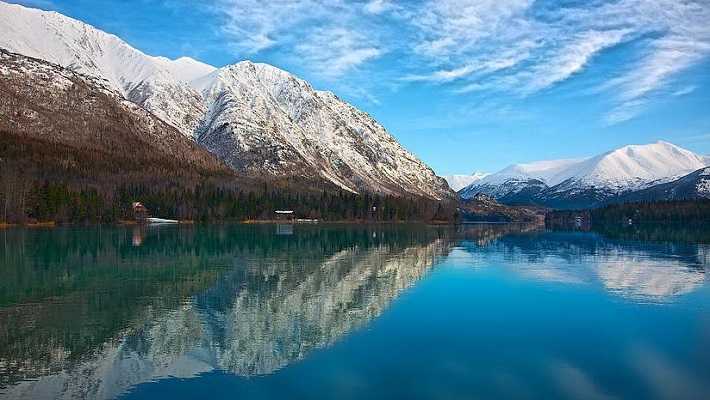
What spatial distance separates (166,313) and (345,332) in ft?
37.6

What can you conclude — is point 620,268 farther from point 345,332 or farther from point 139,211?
point 139,211

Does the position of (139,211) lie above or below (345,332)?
above

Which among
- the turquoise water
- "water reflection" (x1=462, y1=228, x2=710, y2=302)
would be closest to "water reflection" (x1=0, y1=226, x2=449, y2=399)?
the turquoise water

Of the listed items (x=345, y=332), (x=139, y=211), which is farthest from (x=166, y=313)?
(x=139, y=211)

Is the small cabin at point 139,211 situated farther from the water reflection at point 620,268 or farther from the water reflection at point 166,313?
the water reflection at point 620,268

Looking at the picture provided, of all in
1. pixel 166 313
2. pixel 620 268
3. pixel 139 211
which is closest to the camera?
pixel 166 313

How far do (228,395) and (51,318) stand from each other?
56.2ft

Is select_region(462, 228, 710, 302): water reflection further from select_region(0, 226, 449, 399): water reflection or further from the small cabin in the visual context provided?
the small cabin

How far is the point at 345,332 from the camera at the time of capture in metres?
31.4

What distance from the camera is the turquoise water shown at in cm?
2283

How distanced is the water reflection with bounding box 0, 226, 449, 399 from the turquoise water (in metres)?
0.15

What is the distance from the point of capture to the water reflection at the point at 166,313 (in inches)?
961

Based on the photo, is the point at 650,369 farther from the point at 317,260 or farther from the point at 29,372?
the point at 317,260

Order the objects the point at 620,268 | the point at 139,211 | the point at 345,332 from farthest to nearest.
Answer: the point at 139,211 → the point at 620,268 → the point at 345,332
